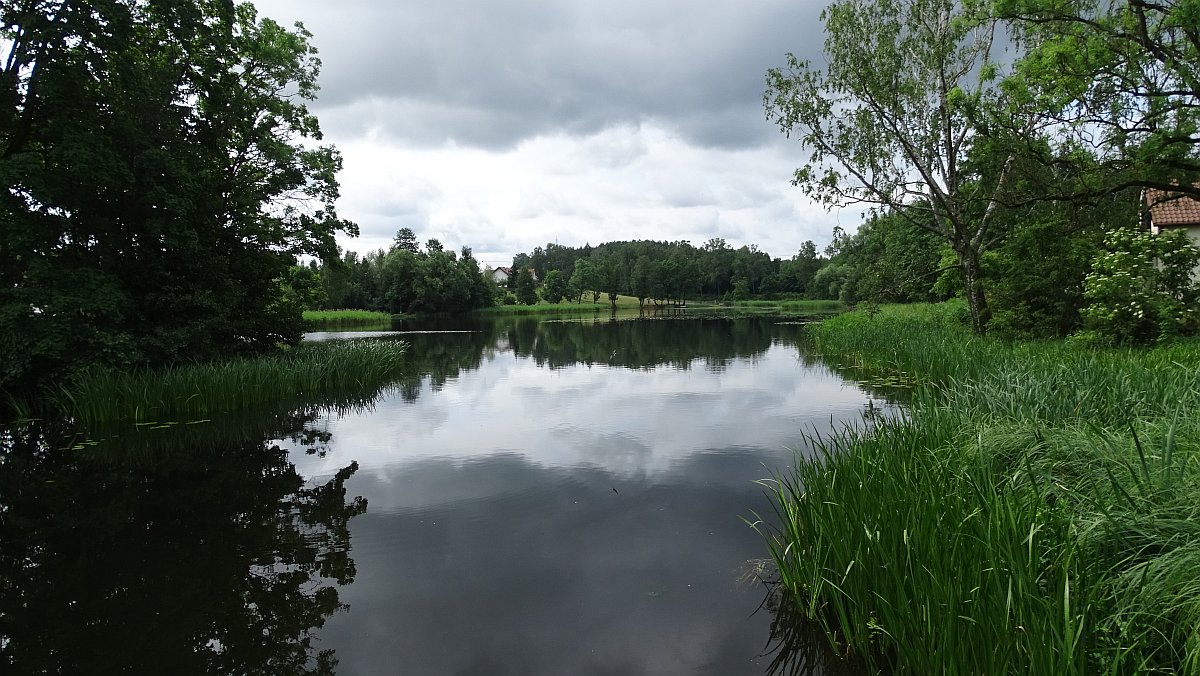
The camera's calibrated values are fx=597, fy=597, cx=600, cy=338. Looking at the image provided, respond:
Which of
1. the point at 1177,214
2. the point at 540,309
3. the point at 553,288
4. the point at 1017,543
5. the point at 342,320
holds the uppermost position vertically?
the point at 1177,214

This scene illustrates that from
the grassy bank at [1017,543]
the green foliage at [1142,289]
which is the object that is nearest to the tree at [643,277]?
the green foliage at [1142,289]

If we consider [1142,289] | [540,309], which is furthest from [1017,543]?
[540,309]

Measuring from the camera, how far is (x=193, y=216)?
14.3m

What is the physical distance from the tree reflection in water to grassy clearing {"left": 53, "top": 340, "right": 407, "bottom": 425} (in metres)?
1.91

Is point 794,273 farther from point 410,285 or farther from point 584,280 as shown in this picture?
point 410,285

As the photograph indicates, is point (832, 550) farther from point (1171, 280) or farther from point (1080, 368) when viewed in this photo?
point (1171, 280)

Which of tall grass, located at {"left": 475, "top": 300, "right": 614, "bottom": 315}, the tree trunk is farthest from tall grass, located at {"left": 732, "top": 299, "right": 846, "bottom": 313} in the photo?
the tree trunk

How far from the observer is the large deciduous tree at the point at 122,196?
36.4 ft

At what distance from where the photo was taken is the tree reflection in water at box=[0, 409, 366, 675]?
4.04 metres

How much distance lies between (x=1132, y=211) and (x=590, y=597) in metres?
17.5

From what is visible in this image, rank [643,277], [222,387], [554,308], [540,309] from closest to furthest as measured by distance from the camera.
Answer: [222,387], [540,309], [554,308], [643,277]

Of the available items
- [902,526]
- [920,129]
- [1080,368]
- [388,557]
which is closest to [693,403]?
[1080,368]

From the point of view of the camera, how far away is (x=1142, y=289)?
11.5 metres

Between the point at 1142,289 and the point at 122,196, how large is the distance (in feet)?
68.3
